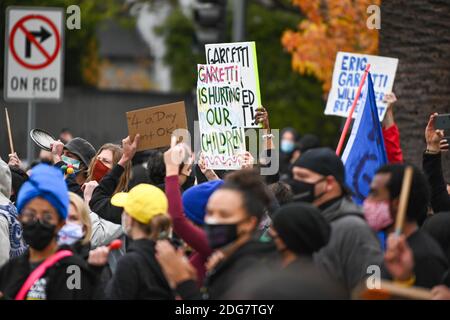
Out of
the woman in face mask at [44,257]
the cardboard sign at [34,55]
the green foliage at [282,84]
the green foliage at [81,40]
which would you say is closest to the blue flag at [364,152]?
the woman in face mask at [44,257]

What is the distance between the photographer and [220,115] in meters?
9.44

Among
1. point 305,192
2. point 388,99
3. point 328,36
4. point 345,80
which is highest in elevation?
point 328,36

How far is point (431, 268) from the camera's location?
6512mm

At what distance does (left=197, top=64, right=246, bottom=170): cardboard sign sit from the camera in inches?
363

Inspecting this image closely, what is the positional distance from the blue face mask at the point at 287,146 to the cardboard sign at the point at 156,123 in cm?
714

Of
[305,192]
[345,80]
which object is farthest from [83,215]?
[345,80]

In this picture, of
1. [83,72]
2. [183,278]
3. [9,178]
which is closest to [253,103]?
[9,178]

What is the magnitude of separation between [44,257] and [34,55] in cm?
563

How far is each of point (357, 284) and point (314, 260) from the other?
0.26m

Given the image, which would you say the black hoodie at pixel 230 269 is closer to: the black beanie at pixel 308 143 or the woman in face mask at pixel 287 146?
the woman in face mask at pixel 287 146

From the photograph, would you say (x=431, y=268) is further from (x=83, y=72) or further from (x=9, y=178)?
(x=83, y=72)

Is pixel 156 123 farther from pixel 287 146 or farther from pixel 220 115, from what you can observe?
pixel 287 146

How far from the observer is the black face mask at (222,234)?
6012mm

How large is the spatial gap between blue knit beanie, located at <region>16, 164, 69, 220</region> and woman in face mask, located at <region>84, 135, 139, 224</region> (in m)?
2.19
